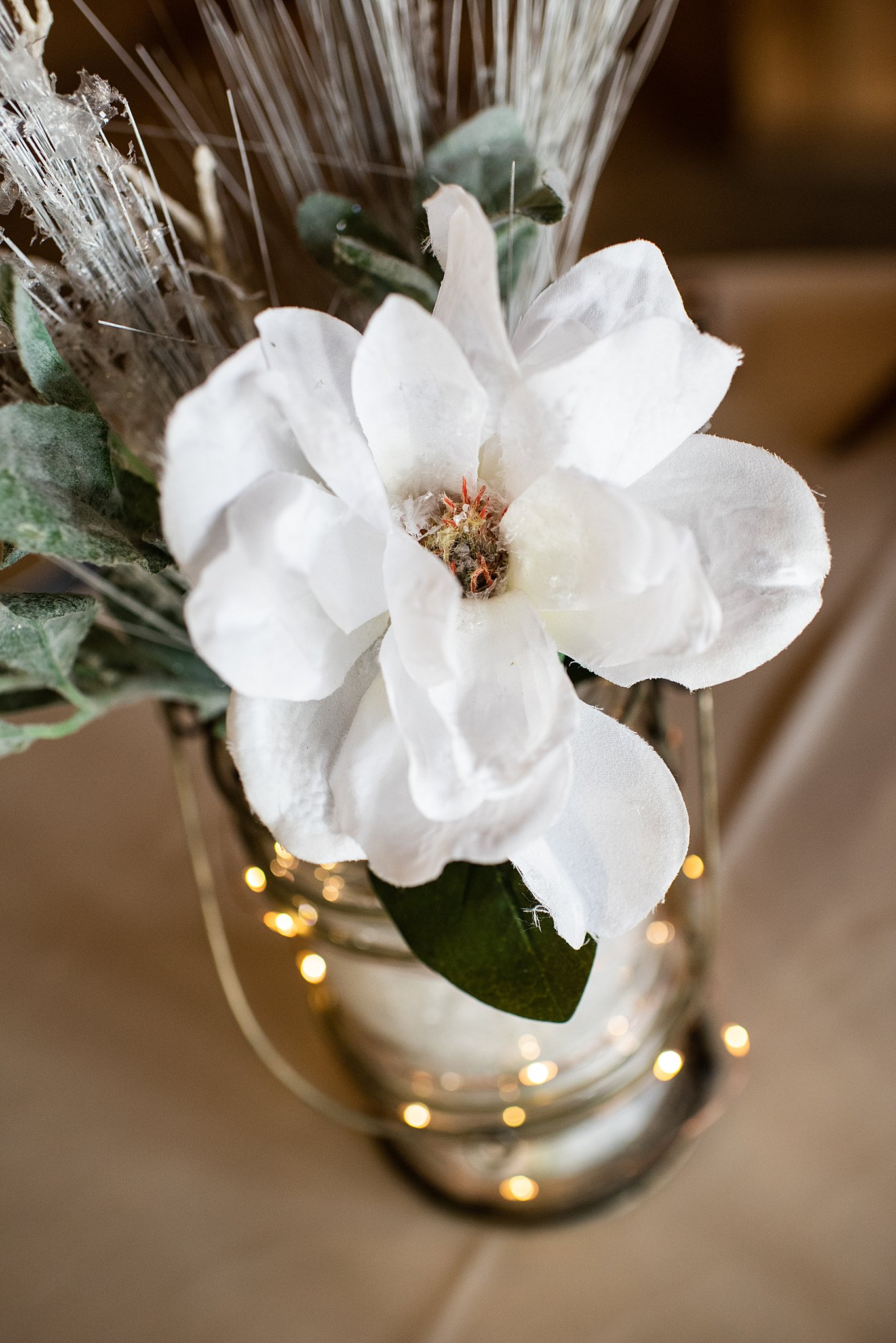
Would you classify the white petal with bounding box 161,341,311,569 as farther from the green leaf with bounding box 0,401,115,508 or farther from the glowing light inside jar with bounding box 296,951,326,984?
the glowing light inside jar with bounding box 296,951,326,984

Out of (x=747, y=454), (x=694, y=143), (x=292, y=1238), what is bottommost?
(x=694, y=143)

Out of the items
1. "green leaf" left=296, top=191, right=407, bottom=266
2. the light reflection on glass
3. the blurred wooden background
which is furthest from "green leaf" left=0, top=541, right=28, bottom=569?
the blurred wooden background

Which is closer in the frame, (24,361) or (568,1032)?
(24,361)

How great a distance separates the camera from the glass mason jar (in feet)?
1.03

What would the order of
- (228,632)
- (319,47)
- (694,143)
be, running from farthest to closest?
1. (694,143)
2. (319,47)
3. (228,632)

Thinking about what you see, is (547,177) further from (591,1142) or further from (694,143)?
(694,143)

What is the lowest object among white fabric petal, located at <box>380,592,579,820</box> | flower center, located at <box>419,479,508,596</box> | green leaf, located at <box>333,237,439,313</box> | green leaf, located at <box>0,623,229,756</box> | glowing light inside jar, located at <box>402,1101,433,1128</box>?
glowing light inside jar, located at <box>402,1101,433,1128</box>

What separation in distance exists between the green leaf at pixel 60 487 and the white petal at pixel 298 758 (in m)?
0.04

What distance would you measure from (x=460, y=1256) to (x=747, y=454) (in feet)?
1.07

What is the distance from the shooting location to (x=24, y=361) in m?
0.19

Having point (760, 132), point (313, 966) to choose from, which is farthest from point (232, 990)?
point (760, 132)

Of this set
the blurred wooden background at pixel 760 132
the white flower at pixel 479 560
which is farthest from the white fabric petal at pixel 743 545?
the blurred wooden background at pixel 760 132

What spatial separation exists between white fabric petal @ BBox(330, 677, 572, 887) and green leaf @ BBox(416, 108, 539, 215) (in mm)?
140

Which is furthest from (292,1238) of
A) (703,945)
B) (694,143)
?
(694,143)
